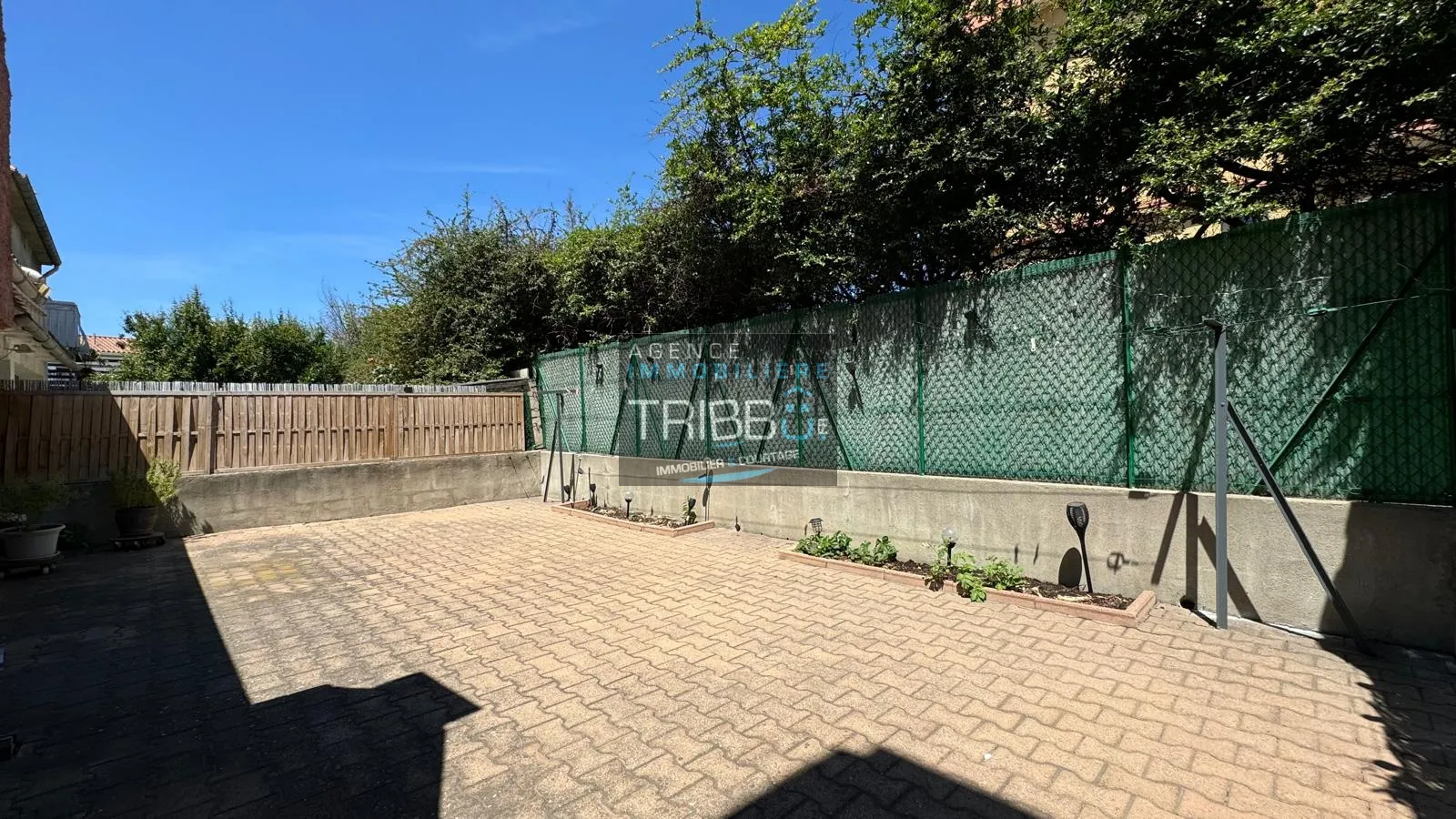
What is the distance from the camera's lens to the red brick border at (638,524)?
7.81 metres

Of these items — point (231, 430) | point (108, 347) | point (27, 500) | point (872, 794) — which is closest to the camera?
point (872, 794)

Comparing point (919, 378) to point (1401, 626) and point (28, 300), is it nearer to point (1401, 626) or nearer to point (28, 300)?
point (1401, 626)

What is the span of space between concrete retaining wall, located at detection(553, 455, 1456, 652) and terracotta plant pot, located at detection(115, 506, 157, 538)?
8284mm

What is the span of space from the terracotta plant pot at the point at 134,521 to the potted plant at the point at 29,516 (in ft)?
1.74

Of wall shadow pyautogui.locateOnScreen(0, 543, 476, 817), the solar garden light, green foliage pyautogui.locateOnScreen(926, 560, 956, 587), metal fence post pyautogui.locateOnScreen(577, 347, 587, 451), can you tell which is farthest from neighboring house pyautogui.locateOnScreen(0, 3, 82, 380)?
the solar garden light

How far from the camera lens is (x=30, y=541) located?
19.8 feet

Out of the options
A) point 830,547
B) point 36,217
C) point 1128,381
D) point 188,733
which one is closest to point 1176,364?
point 1128,381

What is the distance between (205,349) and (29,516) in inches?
515

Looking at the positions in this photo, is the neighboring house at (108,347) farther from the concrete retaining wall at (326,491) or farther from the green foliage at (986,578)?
the green foliage at (986,578)

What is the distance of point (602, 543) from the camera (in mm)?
7398

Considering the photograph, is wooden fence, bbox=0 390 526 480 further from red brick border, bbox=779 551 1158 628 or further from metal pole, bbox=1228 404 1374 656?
metal pole, bbox=1228 404 1374 656

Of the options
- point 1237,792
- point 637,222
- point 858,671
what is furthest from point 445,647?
point 637,222

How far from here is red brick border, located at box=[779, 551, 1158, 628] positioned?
4148 mm

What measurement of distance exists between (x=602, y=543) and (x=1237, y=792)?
6.16 m
